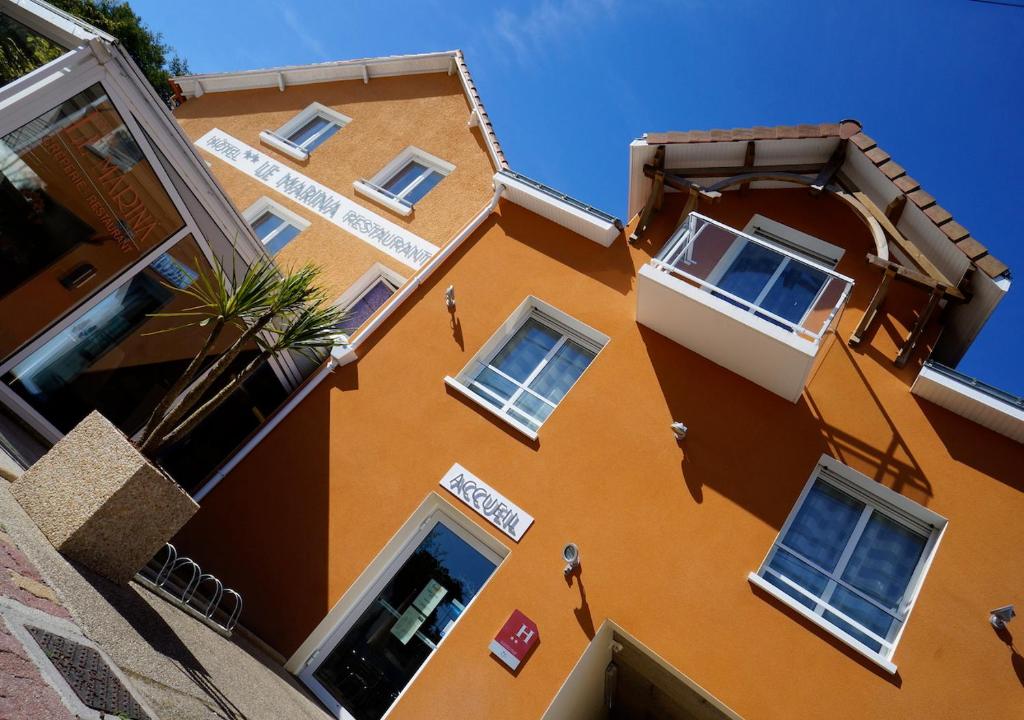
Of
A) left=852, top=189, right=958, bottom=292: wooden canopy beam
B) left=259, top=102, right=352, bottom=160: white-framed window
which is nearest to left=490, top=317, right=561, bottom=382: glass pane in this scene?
left=852, top=189, right=958, bottom=292: wooden canopy beam

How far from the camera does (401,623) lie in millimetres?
7680

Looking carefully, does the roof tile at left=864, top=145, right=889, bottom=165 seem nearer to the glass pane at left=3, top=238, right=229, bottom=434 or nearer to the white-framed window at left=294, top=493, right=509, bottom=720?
the white-framed window at left=294, top=493, right=509, bottom=720

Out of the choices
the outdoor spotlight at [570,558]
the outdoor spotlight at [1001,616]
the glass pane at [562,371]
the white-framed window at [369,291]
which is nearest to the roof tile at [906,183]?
the glass pane at [562,371]

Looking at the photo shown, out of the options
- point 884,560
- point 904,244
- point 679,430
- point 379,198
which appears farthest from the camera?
point 379,198

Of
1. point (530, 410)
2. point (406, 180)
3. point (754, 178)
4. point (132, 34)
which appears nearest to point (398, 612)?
point (530, 410)

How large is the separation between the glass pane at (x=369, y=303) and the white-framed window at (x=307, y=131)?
14.2 feet

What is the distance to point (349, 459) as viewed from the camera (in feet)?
28.2

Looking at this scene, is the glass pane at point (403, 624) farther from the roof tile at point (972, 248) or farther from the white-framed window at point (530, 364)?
the roof tile at point (972, 248)

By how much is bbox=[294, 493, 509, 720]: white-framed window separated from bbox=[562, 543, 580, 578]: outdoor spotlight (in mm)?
822

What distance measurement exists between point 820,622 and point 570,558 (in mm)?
2732

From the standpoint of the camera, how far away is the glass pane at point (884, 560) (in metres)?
7.20

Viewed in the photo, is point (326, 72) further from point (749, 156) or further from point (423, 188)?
point (749, 156)

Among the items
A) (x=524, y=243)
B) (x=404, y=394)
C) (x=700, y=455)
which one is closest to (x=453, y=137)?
(x=524, y=243)

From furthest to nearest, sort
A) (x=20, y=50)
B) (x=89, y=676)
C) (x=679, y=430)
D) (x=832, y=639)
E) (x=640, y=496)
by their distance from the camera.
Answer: (x=679, y=430)
(x=640, y=496)
(x=832, y=639)
(x=20, y=50)
(x=89, y=676)
